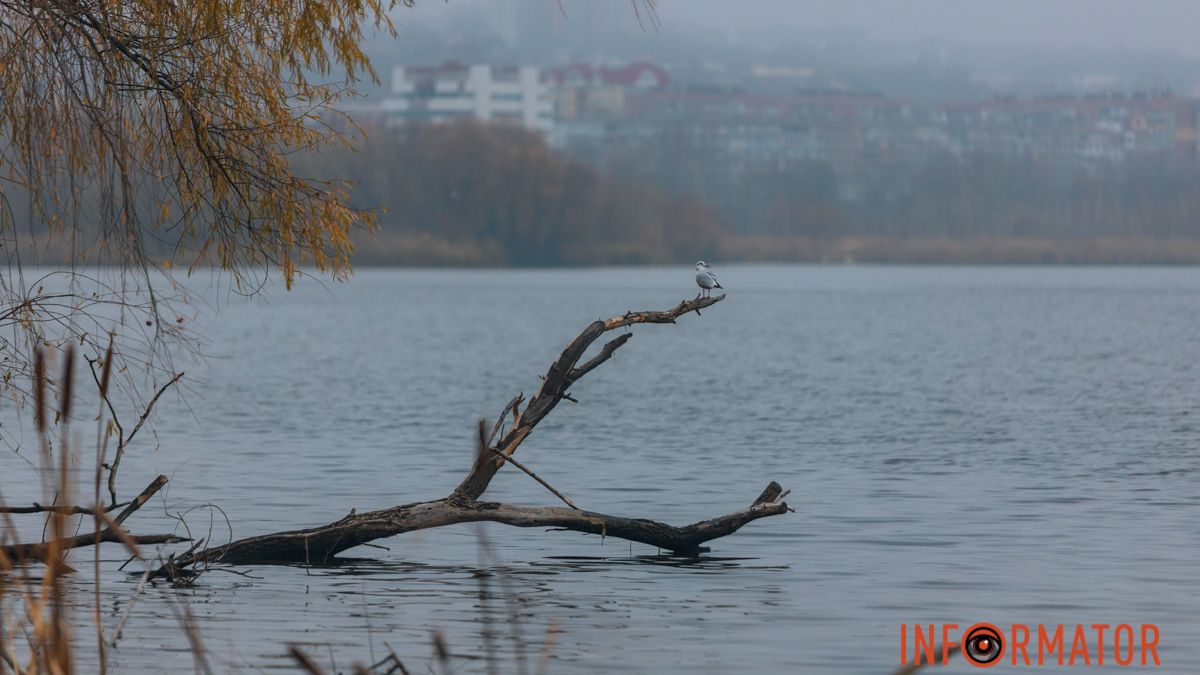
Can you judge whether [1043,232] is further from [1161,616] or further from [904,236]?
[1161,616]

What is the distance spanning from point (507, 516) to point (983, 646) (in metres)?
3.37

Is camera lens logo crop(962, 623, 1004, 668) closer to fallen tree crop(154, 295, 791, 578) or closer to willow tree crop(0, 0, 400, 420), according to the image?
fallen tree crop(154, 295, 791, 578)

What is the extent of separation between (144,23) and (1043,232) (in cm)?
13285

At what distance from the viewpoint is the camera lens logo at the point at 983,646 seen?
35.2 feet

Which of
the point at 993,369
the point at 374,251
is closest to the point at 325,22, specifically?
the point at 993,369

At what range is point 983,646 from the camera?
35.9 ft

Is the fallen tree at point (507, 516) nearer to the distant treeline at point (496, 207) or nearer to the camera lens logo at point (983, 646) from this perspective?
the camera lens logo at point (983, 646)

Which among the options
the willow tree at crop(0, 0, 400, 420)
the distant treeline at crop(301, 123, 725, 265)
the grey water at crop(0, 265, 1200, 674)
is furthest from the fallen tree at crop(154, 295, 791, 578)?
the distant treeline at crop(301, 123, 725, 265)

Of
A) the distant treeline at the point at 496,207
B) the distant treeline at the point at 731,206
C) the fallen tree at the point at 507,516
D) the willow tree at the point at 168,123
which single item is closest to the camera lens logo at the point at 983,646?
the fallen tree at the point at 507,516

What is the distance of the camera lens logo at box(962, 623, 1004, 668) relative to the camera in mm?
10719

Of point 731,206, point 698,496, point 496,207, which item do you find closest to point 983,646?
point 698,496

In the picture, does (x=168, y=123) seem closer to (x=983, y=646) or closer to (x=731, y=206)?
(x=983, y=646)

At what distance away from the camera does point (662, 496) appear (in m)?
18.8

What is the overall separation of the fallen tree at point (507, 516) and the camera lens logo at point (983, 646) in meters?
1.74
